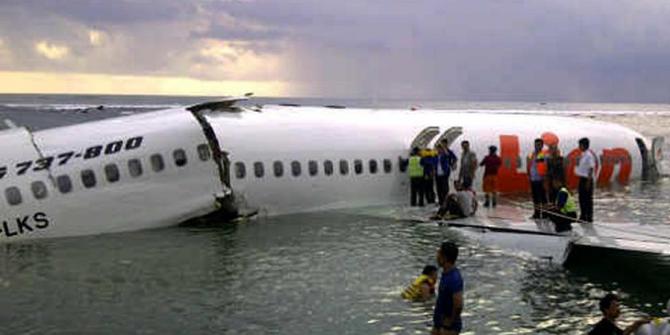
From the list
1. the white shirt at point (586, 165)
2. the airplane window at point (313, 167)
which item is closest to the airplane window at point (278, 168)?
the airplane window at point (313, 167)

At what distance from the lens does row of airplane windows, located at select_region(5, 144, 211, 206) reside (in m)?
19.0

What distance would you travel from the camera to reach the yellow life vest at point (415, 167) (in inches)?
952

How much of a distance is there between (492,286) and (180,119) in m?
10.3

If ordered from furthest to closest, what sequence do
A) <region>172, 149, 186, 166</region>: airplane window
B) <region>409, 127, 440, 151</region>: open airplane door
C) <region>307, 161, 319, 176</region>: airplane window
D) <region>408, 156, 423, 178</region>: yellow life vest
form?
<region>409, 127, 440, 151</region>: open airplane door
<region>408, 156, 423, 178</region>: yellow life vest
<region>307, 161, 319, 176</region>: airplane window
<region>172, 149, 186, 166</region>: airplane window

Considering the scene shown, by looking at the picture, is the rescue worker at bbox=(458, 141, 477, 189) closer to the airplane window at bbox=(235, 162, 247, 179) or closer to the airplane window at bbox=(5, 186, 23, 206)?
the airplane window at bbox=(235, 162, 247, 179)

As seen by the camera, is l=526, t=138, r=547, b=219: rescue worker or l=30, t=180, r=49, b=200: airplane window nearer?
l=30, t=180, r=49, b=200: airplane window

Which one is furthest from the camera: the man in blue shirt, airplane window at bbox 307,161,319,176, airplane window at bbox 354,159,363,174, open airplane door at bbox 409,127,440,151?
open airplane door at bbox 409,127,440,151

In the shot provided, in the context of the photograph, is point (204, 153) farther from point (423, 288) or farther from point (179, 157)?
point (423, 288)

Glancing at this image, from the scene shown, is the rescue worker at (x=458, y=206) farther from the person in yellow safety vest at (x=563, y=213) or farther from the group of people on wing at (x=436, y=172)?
the person in yellow safety vest at (x=563, y=213)

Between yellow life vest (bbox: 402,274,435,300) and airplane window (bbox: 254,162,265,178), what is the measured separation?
8.42 m

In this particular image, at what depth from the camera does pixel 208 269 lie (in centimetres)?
1738

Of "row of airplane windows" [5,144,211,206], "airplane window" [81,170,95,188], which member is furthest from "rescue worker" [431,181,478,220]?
"airplane window" [81,170,95,188]

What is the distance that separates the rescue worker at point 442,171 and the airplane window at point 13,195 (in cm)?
1173

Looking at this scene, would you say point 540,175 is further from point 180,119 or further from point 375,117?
point 180,119
